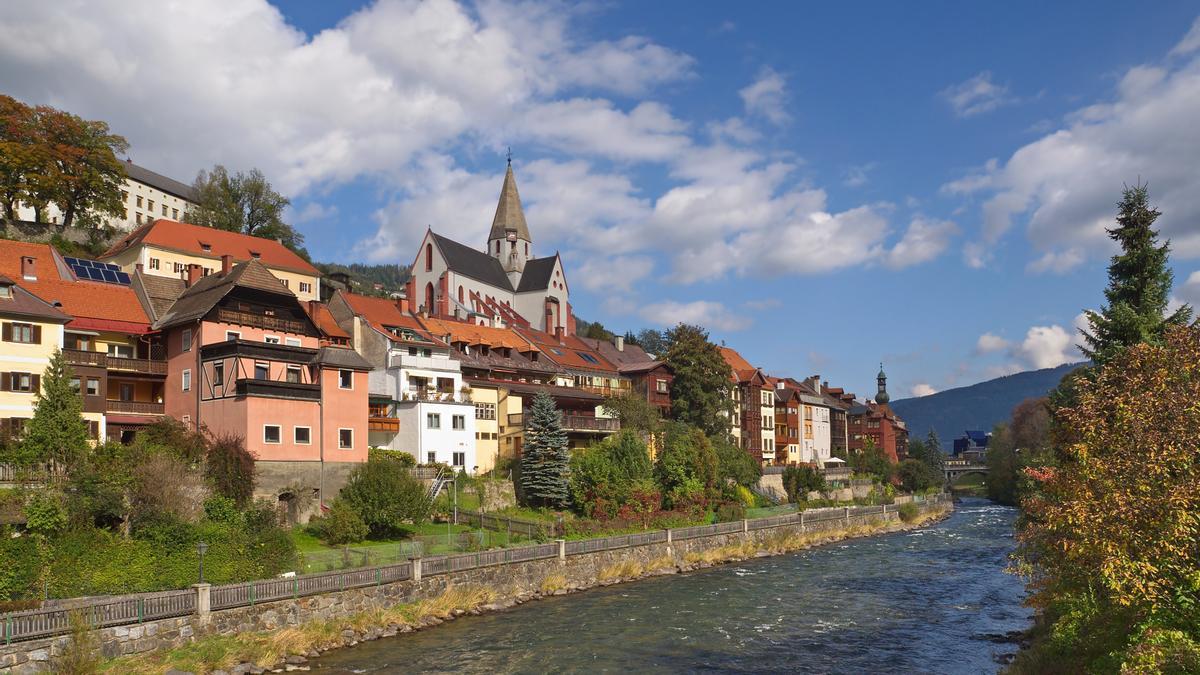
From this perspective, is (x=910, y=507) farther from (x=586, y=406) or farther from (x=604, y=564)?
(x=604, y=564)

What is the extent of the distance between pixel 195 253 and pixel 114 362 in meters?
24.3

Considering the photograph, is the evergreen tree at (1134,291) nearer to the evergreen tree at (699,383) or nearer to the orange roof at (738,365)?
the evergreen tree at (699,383)

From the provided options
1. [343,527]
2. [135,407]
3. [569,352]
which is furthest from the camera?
[569,352]

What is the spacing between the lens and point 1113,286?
3953 centimetres

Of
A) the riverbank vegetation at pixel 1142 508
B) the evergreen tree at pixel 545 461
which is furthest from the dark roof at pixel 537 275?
the riverbank vegetation at pixel 1142 508

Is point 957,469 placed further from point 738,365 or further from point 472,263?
point 472,263

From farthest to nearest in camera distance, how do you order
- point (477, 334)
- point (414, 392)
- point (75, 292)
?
point (477, 334) < point (414, 392) < point (75, 292)

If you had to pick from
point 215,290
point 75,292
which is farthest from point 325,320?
point 75,292

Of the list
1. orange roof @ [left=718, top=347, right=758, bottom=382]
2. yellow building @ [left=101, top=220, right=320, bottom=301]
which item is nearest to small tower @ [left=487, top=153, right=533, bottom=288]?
orange roof @ [left=718, top=347, right=758, bottom=382]

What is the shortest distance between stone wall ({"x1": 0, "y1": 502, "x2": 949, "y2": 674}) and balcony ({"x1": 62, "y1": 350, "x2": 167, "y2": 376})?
20008mm

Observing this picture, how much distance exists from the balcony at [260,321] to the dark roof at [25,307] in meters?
9.02

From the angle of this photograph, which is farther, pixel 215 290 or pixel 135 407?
pixel 215 290

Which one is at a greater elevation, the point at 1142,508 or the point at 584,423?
the point at 584,423

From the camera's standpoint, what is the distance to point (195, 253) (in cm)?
7275
